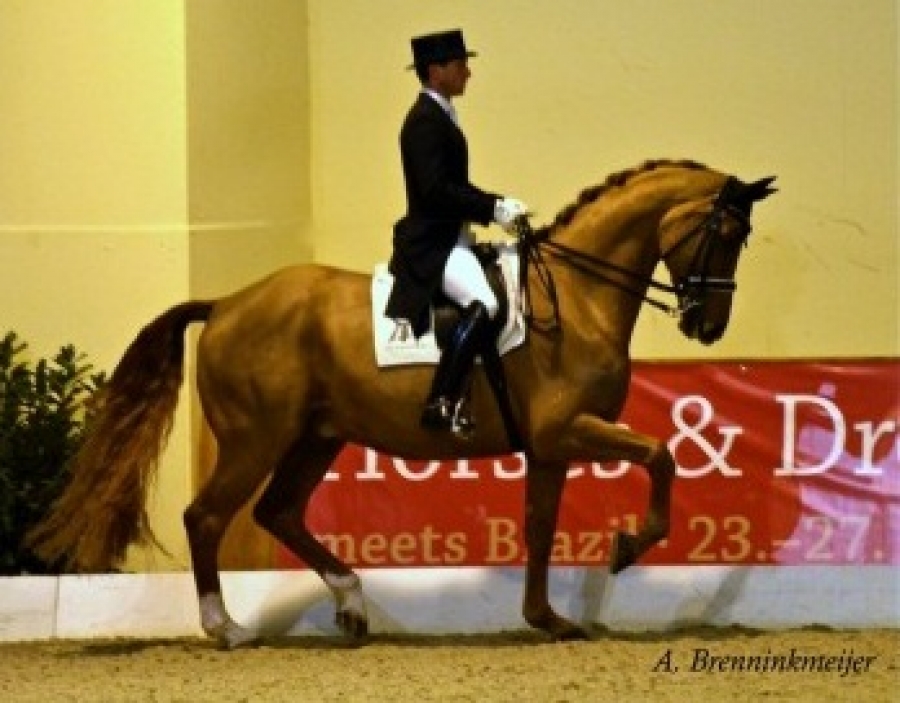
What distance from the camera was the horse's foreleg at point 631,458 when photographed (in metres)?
6.11

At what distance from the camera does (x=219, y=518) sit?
21.4 ft

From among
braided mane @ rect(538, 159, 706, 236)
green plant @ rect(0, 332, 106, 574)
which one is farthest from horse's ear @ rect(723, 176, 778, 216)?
green plant @ rect(0, 332, 106, 574)

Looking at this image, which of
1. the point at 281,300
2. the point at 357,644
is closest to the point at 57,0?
the point at 281,300

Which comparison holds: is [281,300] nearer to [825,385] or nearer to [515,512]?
[515,512]

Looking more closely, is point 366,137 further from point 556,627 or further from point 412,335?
point 556,627

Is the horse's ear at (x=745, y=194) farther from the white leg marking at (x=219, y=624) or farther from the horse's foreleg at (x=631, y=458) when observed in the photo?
the white leg marking at (x=219, y=624)

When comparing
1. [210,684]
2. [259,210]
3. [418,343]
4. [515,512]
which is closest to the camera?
[210,684]

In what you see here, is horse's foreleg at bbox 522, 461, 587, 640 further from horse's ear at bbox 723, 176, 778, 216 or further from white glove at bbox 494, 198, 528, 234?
horse's ear at bbox 723, 176, 778, 216

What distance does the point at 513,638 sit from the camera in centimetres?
662

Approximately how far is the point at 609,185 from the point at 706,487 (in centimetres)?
166

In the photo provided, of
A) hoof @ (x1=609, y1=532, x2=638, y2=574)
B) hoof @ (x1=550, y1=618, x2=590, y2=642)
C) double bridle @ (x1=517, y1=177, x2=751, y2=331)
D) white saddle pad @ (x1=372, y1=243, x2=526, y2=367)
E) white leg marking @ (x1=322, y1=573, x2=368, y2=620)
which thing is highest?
double bridle @ (x1=517, y1=177, x2=751, y2=331)

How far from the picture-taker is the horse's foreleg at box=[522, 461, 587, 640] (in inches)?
255

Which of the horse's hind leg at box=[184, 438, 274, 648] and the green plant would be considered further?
the green plant

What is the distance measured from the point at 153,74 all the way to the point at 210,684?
3122mm
